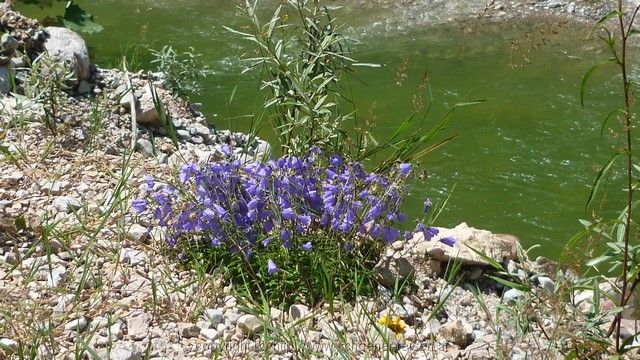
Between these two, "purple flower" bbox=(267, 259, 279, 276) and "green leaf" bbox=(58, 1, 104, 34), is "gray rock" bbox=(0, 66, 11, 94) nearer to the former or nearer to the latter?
"green leaf" bbox=(58, 1, 104, 34)

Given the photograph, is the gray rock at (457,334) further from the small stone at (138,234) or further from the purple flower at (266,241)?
the small stone at (138,234)

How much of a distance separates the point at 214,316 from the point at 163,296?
0.73 feet

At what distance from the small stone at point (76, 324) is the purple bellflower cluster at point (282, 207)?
529mm

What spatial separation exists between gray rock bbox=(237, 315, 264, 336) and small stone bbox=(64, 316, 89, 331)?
498 millimetres

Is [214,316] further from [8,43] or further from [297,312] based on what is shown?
Answer: [8,43]

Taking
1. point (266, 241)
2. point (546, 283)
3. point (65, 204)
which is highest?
point (266, 241)

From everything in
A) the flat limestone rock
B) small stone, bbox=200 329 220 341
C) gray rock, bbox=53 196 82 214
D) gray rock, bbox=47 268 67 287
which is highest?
gray rock, bbox=47 268 67 287

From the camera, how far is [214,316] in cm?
303

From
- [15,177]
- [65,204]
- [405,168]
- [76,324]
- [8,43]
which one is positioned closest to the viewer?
[76,324]

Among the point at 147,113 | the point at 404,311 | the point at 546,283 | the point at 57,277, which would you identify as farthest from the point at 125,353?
the point at 147,113

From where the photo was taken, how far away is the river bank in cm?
285

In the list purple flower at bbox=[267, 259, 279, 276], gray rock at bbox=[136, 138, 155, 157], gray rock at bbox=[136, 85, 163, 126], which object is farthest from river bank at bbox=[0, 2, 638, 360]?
gray rock at bbox=[136, 85, 163, 126]

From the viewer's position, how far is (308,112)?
140 inches

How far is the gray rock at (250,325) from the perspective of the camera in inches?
117
